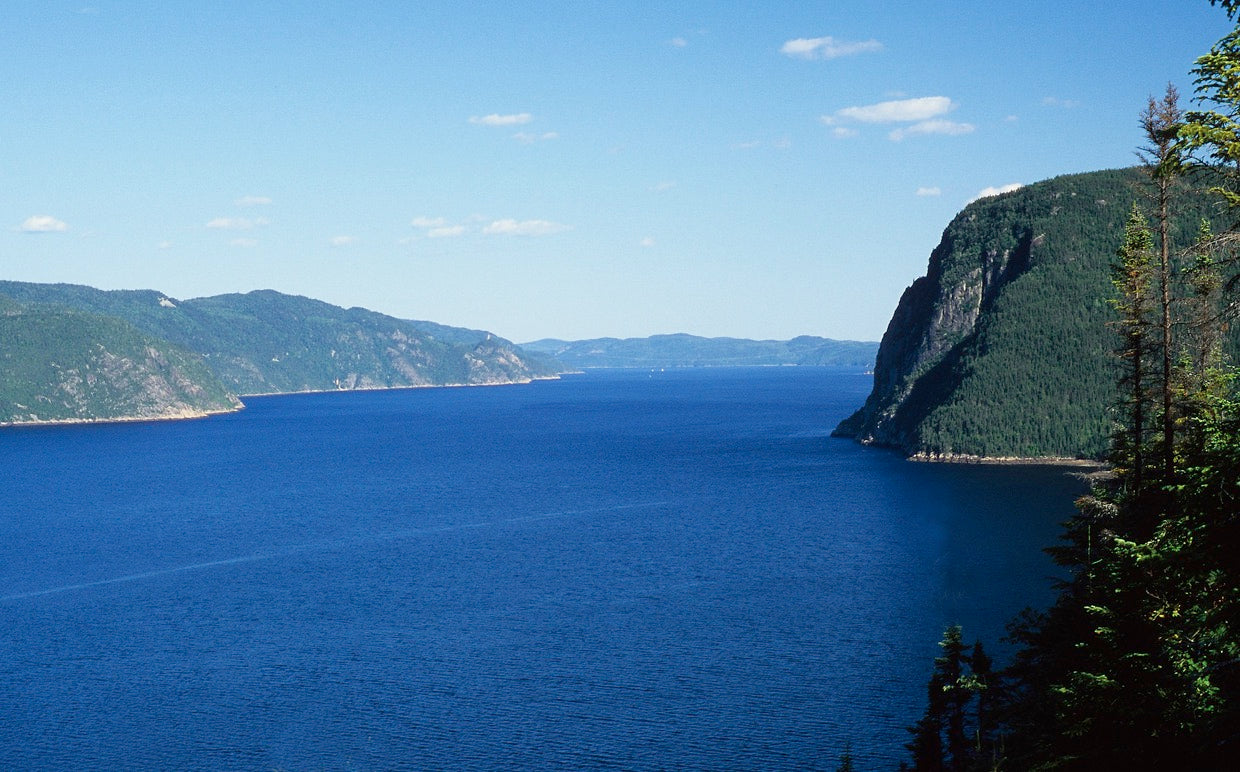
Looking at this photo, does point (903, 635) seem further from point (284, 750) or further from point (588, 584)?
point (284, 750)

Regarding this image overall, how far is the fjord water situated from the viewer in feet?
233

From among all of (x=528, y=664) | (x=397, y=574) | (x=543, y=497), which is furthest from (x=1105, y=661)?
(x=543, y=497)

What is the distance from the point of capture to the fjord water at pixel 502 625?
71125 millimetres

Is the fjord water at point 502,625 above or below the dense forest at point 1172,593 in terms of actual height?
below

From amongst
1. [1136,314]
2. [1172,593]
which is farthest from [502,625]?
[1172,593]

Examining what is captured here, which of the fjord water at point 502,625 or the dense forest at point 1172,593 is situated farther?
the fjord water at point 502,625

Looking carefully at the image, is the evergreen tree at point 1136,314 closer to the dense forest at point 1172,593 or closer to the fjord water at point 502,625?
the dense forest at point 1172,593

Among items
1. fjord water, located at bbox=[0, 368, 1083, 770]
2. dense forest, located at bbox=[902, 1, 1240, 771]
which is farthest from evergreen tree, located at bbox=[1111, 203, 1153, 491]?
fjord water, located at bbox=[0, 368, 1083, 770]

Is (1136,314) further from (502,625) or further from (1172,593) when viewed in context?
(502,625)

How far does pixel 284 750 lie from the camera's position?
229ft

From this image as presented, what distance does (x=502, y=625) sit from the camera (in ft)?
322

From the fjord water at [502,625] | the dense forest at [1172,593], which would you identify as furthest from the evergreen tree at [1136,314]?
the fjord water at [502,625]

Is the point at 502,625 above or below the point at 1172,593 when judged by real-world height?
below

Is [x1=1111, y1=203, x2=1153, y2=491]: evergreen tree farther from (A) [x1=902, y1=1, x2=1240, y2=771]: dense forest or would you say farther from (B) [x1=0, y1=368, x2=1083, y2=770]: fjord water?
(B) [x1=0, y1=368, x2=1083, y2=770]: fjord water
